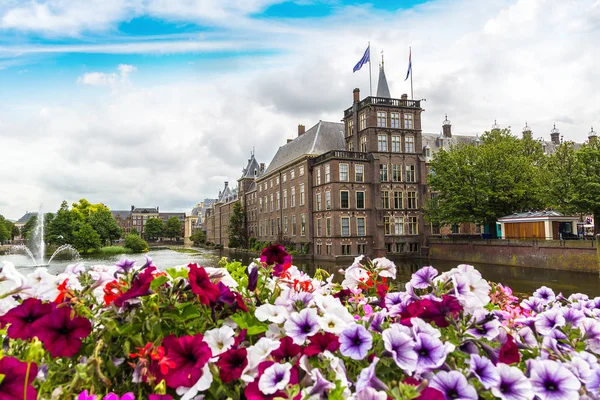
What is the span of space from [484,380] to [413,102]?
42.6 metres

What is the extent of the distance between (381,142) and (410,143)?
338cm

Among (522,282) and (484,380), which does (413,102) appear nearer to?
(522,282)

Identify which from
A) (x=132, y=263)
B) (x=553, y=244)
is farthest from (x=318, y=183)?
(x=132, y=263)

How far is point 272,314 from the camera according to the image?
192 cm

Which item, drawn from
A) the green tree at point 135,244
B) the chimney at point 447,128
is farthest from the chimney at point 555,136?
the green tree at point 135,244

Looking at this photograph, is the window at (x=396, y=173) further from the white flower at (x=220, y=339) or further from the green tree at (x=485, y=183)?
the white flower at (x=220, y=339)

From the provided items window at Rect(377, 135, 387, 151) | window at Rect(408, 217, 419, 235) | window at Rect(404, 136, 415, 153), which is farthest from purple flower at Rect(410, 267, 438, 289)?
window at Rect(404, 136, 415, 153)

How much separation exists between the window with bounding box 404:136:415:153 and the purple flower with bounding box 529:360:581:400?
41.2 m

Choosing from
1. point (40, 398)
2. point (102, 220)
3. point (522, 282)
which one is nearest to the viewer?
point (40, 398)

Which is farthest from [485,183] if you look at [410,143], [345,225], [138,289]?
[138,289]

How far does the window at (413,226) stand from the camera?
134 feet

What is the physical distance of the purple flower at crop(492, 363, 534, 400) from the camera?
1.55 m

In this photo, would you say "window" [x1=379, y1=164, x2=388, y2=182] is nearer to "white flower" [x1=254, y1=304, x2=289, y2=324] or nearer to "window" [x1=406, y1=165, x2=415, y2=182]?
"window" [x1=406, y1=165, x2=415, y2=182]

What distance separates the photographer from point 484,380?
156 cm
